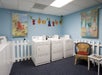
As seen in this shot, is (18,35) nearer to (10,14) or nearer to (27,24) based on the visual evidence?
(27,24)

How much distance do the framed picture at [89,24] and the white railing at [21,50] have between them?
109 inches

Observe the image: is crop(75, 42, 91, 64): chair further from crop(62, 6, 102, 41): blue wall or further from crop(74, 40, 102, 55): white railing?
crop(62, 6, 102, 41): blue wall

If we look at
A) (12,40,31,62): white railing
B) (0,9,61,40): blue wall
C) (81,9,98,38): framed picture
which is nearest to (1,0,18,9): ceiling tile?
(0,9,61,40): blue wall

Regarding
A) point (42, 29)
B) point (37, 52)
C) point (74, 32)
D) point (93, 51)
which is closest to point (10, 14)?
point (42, 29)

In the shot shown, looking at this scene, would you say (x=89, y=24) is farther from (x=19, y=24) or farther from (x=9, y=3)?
(x=9, y=3)

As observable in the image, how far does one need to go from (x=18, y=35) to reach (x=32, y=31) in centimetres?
73

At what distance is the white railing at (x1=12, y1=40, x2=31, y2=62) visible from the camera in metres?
3.67

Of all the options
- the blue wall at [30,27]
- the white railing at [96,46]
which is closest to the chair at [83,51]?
the white railing at [96,46]

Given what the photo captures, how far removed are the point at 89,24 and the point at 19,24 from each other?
127 inches

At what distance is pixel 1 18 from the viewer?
3.54 m

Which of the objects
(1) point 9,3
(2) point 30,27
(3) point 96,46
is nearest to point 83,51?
(3) point 96,46

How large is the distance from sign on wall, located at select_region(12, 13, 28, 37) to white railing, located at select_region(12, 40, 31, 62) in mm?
427

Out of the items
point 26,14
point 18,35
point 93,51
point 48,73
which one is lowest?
point 48,73

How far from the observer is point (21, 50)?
3791mm
